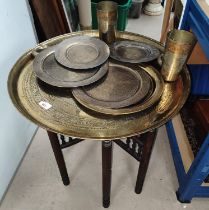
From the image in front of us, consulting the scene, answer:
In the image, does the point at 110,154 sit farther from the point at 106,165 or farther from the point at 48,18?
the point at 48,18

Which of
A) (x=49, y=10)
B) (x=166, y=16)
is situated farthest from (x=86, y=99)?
(x=166, y=16)

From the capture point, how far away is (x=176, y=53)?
2.45 ft

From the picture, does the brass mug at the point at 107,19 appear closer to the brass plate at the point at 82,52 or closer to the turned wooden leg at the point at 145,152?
the brass plate at the point at 82,52

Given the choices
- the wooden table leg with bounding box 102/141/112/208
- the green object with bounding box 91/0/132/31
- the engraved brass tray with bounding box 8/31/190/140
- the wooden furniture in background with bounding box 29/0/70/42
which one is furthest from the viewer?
the green object with bounding box 91/0/132/31

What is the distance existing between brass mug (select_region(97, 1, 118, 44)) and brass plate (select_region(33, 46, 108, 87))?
18 centimetres

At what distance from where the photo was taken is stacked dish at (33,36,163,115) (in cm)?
76

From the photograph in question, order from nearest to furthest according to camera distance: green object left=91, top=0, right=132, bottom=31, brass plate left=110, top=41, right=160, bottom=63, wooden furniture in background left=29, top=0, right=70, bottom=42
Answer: brass plate left=110, top=41, right=160, bottom=63 < wooden furniture in background left=29, top=0, right=70, bottom=42 < green object left=91, top=0, right=132, bottom=31

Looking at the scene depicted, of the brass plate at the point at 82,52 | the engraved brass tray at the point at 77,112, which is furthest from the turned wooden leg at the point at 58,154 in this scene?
the brass plate at the point at 82,52

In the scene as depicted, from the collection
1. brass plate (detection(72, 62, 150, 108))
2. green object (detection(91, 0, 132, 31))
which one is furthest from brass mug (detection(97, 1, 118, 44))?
green object (detection(91, 0, 132, 31))

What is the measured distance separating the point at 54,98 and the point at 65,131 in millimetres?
159

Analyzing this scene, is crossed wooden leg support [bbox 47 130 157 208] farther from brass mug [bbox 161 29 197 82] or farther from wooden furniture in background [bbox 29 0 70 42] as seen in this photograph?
wooden furniture in background [bbox 29 0 70 42]

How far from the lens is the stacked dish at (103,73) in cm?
76

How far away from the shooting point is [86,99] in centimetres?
76

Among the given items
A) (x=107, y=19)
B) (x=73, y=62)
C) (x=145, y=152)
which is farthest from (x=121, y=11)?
(x=145, y=152)
